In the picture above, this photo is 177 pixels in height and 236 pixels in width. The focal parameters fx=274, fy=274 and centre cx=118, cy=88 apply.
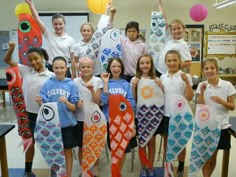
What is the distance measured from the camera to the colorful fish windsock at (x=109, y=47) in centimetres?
268

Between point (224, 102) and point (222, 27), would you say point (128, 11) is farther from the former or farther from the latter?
point (224, 102)

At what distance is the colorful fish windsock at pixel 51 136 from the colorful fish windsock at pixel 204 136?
1.11 m

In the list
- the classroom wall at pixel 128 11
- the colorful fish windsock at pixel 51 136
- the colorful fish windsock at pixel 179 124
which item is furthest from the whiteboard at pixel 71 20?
the colorful fish windsock at pixel 179 124

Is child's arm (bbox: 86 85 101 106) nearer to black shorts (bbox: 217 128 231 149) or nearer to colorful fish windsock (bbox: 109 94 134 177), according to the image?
colorful fish windsock (bbox: 109 94 134 177)

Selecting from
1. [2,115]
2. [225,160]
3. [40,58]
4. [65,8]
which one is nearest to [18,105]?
[40,58]

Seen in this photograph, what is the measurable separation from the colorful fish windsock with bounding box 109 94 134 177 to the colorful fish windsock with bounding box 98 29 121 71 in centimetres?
53

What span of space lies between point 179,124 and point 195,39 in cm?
517

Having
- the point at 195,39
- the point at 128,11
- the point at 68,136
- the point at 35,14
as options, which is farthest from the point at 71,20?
the point at 68,136

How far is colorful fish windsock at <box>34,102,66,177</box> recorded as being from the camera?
7.18 feet

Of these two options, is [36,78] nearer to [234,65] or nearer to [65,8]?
[65,8]

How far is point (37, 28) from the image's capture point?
278 cm

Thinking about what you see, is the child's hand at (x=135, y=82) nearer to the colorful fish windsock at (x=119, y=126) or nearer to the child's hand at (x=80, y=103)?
the colorful fish windsock at (x=119, y=126)

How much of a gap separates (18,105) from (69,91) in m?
0.51

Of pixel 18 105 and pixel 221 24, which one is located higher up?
pixel 221 24
